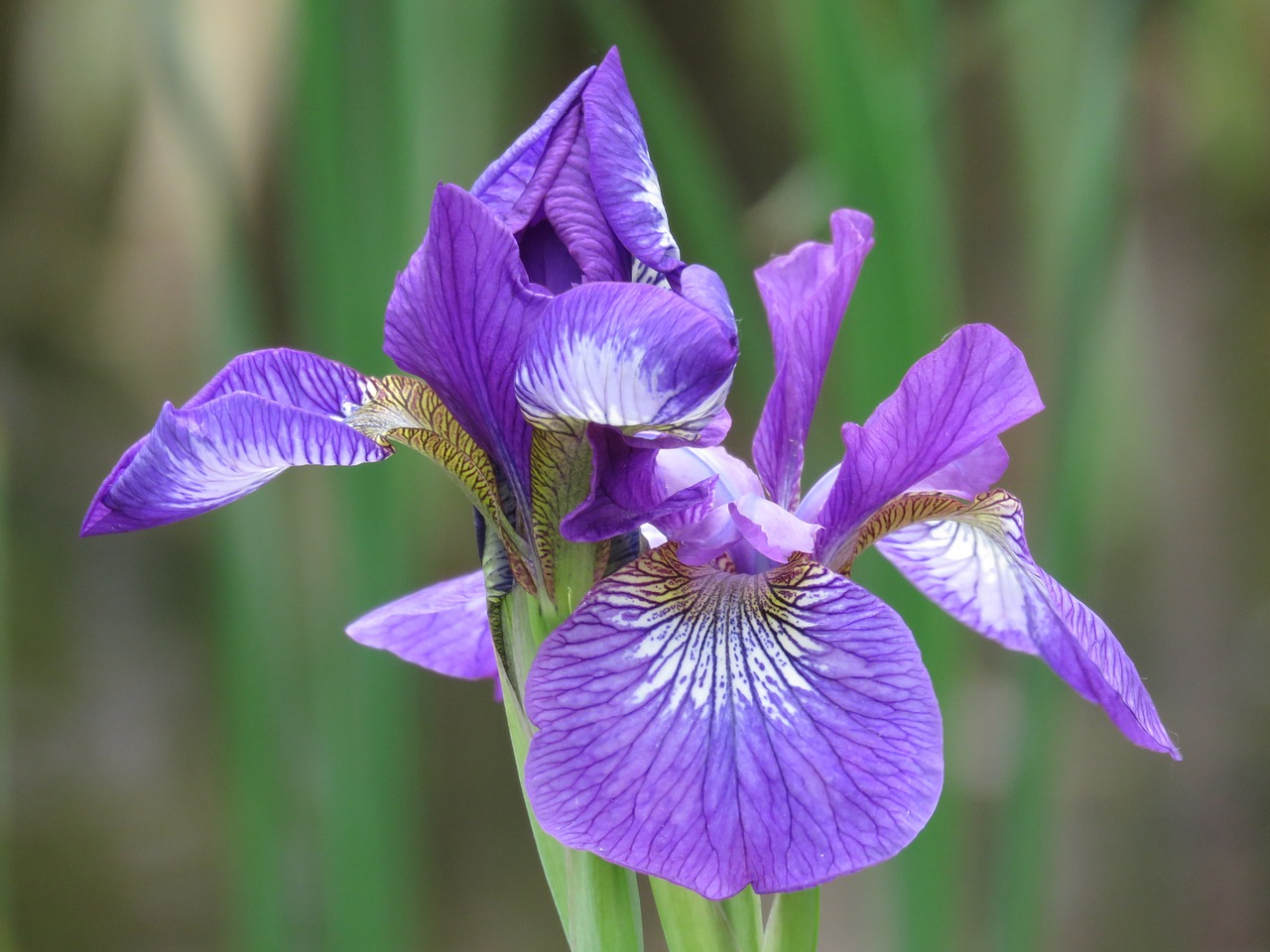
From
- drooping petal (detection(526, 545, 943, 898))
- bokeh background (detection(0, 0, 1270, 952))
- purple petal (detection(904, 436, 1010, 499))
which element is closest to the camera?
drooping petal (detection(526, 545, 943, 898))

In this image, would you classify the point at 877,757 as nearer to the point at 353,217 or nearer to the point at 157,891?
the point at 353,217

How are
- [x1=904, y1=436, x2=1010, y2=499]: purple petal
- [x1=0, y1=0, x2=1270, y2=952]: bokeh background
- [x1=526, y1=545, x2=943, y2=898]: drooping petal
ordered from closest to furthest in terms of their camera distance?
1. [x1=526, y1=545, x2=943, y2=898]: drooping petal
2. [x1=904, y1=436, x2=1010, y2=499]: purple petal
3. [x1=0, y1=0, x2=1270, y2=952]: bokeh background

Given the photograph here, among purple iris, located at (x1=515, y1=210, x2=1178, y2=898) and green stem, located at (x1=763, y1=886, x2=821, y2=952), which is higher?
purple iris, located at (x1=515, y1=210, x2=1178, y2=898)

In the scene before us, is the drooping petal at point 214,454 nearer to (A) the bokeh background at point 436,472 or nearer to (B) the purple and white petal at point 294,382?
(B) the purple and white petal at point 294,382

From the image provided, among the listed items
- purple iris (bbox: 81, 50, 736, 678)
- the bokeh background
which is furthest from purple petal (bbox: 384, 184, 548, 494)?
the bokeh background

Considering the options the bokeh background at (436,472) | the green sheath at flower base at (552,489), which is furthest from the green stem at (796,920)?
the bokeh background at (436,472)

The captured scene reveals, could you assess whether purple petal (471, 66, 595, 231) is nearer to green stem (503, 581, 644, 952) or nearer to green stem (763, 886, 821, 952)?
green stem (503, 581, 644, 952)

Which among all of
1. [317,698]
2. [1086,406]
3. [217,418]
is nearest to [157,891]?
[317,698]
